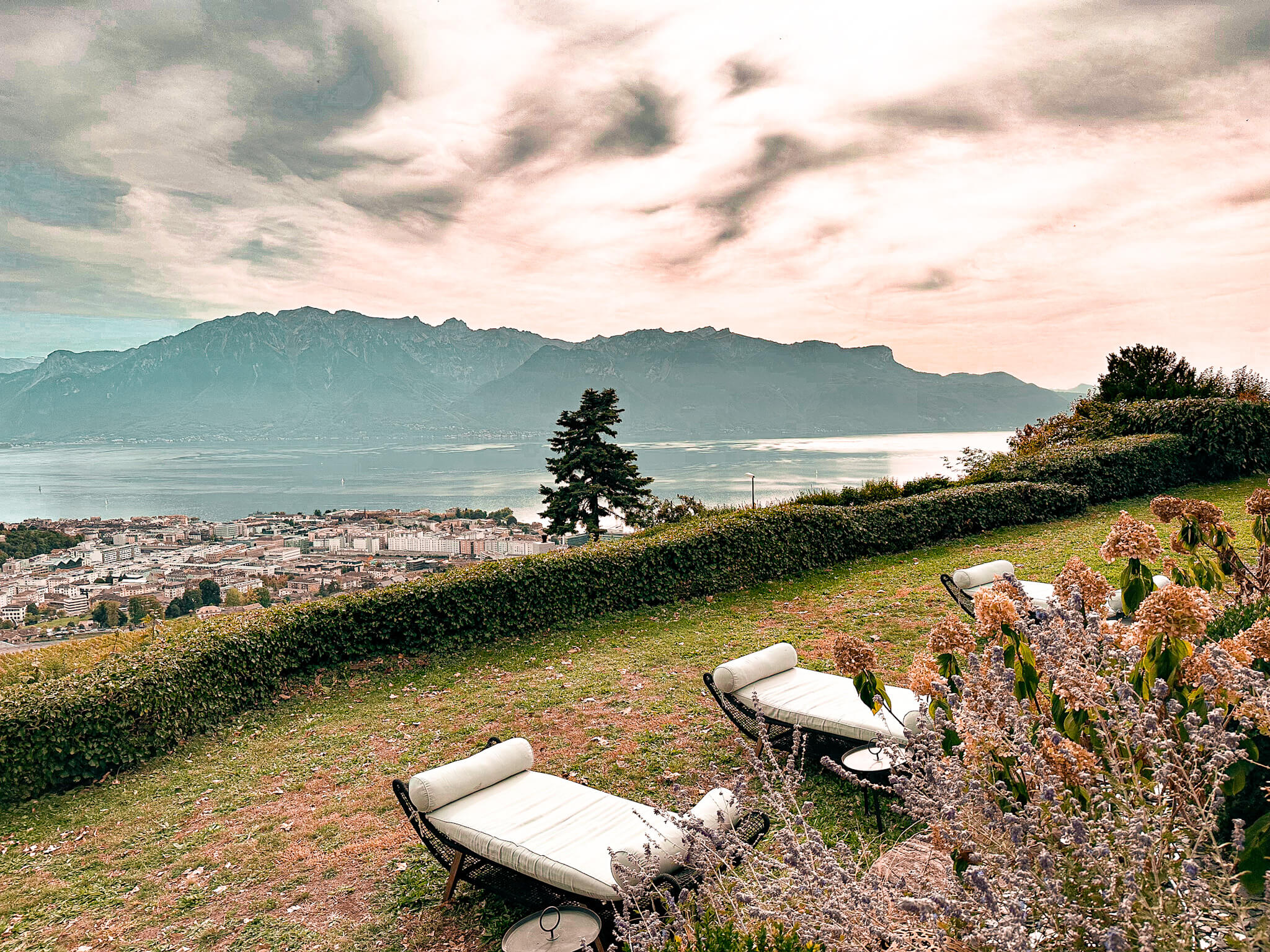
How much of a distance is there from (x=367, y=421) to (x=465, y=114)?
14460cm

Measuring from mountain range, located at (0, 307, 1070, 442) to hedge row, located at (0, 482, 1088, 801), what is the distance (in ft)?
348

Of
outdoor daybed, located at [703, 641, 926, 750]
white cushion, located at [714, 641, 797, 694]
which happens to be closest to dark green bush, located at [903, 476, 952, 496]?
white cushion, located at [714, 641, 797, 694]

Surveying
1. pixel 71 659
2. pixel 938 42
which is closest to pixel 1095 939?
pixel 71 659

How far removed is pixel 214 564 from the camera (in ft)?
41.0

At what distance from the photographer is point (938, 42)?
8953 millimetres

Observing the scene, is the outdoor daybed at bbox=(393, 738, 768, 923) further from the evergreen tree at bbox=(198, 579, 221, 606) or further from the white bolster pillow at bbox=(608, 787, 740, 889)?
the evergreen tree at bbox=(198, 579, 221, 606)

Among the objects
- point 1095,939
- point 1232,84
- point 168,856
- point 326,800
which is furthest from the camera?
point 1232,84

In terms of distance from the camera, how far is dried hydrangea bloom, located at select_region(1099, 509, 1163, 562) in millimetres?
2434

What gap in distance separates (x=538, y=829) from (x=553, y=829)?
0.24 ft

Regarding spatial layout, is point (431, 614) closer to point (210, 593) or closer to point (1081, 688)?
point (210, 593)

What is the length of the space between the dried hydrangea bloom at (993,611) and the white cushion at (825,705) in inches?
80.1

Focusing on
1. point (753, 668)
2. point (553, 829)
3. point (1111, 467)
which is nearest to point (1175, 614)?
point (553, 829)

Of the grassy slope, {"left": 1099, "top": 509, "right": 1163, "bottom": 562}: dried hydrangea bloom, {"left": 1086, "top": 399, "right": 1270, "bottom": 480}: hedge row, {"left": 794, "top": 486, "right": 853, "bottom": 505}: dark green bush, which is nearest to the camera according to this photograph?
{"left": 1099, "top": 509, "right": 1163, "bottom": 562}: dried hydrangea bloom

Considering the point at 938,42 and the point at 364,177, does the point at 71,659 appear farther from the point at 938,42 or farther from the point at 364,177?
the point at 364,177
